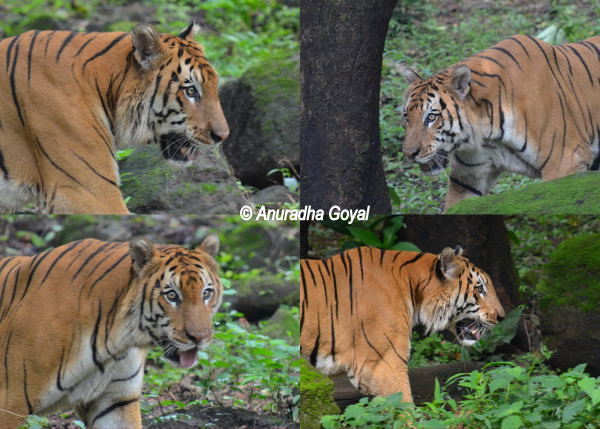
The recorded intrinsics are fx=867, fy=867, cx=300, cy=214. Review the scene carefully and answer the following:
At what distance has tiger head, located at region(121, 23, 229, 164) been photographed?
5445mm

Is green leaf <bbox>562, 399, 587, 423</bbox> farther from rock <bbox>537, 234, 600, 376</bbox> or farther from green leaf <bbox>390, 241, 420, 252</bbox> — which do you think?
green leaf <bbox>390, 241, 420, 252</bbox>

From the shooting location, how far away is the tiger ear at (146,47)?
528cm

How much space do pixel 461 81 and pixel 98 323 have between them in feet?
10.1

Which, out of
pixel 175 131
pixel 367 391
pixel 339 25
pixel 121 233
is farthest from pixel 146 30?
pixel 121 233

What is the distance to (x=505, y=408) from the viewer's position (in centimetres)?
496

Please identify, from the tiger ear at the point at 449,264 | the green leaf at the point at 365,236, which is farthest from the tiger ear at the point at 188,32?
the tiger ear at the point at 449,264

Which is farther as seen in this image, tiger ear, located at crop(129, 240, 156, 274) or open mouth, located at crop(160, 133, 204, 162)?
open mouth, located at crop(160, 133, 204, 162)

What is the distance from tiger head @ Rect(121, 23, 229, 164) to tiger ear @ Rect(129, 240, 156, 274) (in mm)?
728

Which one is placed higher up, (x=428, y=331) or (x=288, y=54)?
(x=288, y=54)

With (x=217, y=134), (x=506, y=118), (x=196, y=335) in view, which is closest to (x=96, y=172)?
(x=217, y=134)

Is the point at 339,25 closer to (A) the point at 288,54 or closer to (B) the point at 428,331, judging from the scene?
(B) the point at 428,331

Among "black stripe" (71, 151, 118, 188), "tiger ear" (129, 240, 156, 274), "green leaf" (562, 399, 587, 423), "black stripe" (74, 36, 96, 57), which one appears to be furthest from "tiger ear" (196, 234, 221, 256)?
"green leaf" (562, 399, 587, 423)

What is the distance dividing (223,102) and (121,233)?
5.30 feet

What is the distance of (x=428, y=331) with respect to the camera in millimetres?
6062
